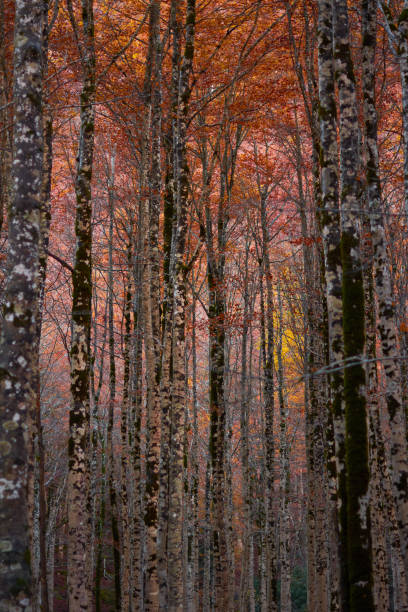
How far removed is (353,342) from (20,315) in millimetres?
3962

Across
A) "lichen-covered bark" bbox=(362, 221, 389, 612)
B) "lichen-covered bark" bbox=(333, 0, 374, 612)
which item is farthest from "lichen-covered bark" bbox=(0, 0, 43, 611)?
"lichen-covered bark" bbox=(362, 221, 389, 612)

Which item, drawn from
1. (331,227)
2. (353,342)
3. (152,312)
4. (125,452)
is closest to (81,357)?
(152,312)

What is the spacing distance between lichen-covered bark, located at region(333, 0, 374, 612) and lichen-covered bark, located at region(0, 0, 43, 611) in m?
3.44

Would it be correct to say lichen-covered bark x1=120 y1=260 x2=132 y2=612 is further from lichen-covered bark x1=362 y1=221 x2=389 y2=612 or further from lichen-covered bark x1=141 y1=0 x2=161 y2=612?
lichen-covered bark x1=362 y1=221 x2=389 y2=612

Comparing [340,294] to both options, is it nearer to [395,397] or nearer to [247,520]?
[395,397]

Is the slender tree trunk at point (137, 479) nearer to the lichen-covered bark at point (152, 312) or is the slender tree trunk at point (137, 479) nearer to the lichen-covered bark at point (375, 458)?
the lichen-covered bark at point (152, 312)

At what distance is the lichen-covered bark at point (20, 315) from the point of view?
4797 mm

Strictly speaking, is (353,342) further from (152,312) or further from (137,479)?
(137,479)

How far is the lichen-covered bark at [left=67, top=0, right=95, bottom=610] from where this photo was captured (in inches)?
286

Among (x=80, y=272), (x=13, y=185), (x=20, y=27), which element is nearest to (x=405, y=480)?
(x=80, y=272)

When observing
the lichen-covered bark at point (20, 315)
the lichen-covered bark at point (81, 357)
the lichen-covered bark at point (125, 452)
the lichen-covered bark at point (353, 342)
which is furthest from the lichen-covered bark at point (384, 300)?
the lichen-covered bark at point (125, 452)

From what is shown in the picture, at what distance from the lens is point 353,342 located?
666 centimetres

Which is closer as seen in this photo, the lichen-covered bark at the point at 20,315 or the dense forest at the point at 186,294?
the lichen-covered bark at the point at 20,315

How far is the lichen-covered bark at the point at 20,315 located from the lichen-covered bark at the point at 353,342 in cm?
344
